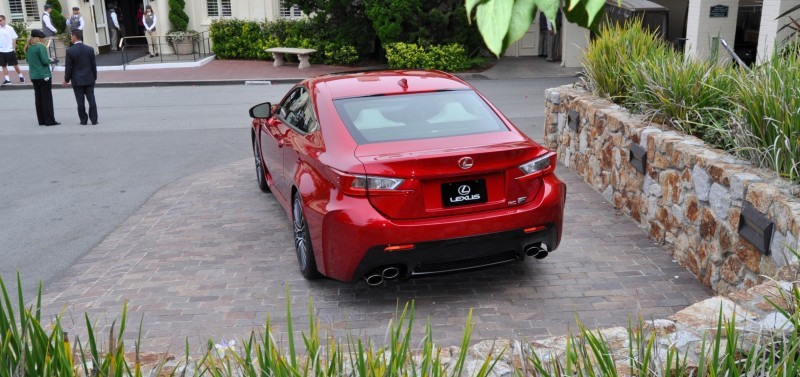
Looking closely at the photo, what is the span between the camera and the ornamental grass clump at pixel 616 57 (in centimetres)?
840

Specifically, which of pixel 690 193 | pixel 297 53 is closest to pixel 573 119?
pixel 690 193

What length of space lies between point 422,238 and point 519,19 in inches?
150

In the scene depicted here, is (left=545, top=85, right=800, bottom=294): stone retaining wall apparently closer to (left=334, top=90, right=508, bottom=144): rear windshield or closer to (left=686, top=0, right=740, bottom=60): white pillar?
(left=334, top=90, right=508, bottom=144): rear windshield

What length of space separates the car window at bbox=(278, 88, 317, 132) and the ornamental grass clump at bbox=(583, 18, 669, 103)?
356cm

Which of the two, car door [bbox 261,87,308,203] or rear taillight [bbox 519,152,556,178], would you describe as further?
car door [bbox 261,87,308,203]

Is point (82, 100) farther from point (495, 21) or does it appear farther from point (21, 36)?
point (21, 36)

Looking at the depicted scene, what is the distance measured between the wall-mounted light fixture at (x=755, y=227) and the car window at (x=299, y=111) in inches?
129

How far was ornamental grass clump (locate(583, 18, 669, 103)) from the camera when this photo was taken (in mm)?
8398

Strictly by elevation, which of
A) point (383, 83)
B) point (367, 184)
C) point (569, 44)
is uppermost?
point (383, 83)

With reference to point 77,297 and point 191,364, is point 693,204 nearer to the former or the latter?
point 191,364

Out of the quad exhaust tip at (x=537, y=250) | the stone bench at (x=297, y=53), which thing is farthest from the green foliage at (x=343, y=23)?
the quad exhaust tip at (x=537, y=250)

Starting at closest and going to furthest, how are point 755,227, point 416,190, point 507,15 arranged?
point 507,15 → point 755,227 → point 416,190

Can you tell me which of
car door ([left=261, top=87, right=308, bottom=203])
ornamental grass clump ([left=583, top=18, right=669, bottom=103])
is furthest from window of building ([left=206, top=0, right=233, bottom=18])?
car door ([left=261, top=87, right=308, bottom=203])

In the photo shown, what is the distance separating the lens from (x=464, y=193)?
536 cm
